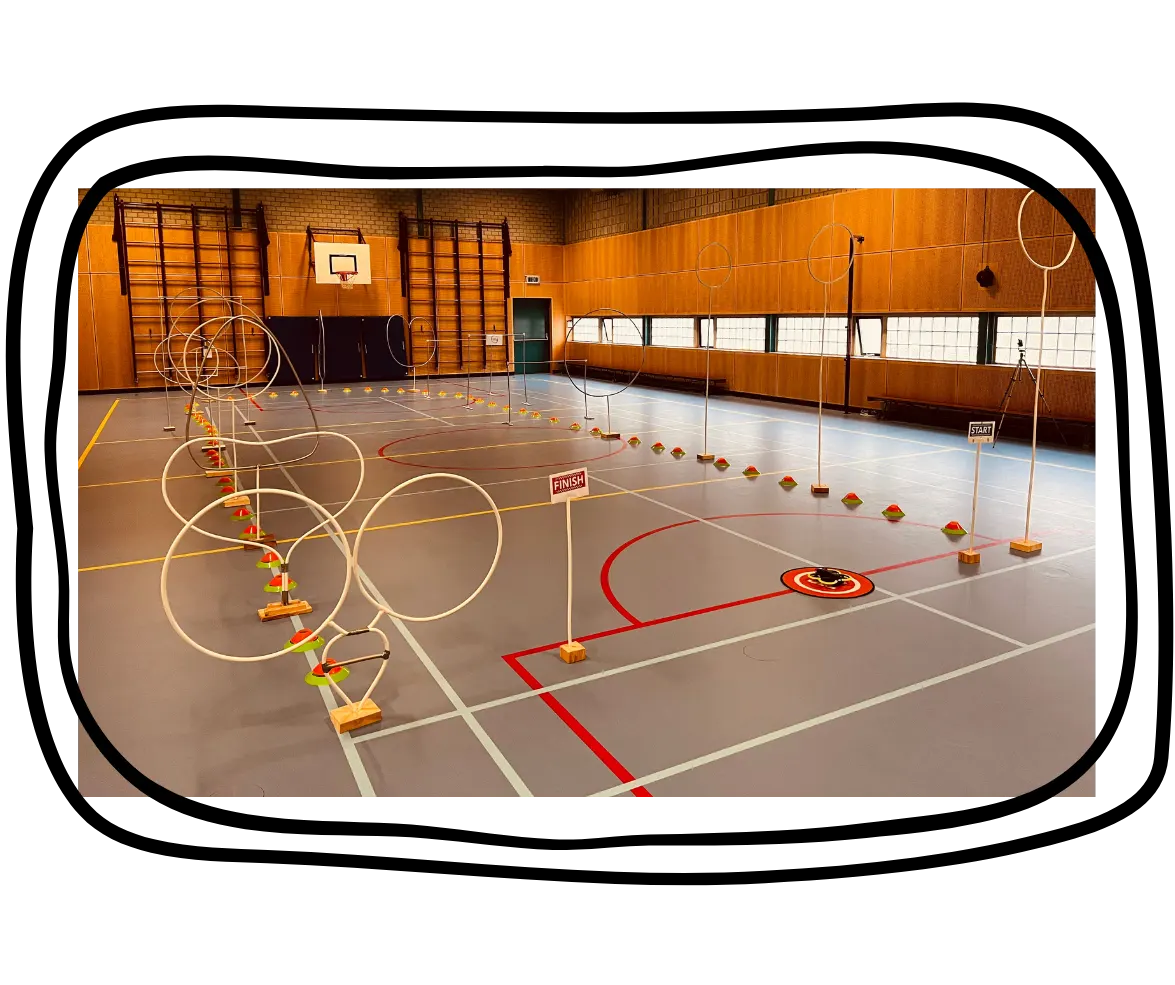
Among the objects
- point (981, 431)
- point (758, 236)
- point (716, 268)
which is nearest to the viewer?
point (981, 431)

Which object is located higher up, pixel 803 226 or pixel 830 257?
pixel 803 226

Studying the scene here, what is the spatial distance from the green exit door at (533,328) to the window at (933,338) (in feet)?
39.4

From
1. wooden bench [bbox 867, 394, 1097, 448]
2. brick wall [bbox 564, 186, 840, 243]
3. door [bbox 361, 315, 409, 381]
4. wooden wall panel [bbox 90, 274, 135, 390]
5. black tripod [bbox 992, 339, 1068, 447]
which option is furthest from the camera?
door [bbox 361, 315, 409, 381]

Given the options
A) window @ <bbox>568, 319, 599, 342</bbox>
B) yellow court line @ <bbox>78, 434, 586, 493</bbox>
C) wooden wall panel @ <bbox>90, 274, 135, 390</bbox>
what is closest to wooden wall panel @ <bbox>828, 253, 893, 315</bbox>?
yellow court line @ <bbox>78, 434, 586, 493</bbox>

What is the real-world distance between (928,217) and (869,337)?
2.31m

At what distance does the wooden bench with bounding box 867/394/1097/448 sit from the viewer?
1098 centimetres

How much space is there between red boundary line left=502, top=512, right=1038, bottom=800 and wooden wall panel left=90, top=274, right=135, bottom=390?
55.3 feet

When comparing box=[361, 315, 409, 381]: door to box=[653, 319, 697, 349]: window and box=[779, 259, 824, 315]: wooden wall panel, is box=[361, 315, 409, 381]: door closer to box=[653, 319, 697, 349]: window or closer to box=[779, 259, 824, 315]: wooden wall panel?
box=[653, 319, 697, 349]: window

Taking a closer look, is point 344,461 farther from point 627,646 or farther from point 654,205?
point 654,205

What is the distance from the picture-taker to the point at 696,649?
15.1 feet

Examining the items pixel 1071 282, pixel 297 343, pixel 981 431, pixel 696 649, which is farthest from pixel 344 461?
pixel 297 343

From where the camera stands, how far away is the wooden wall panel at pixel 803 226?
1488 cm
